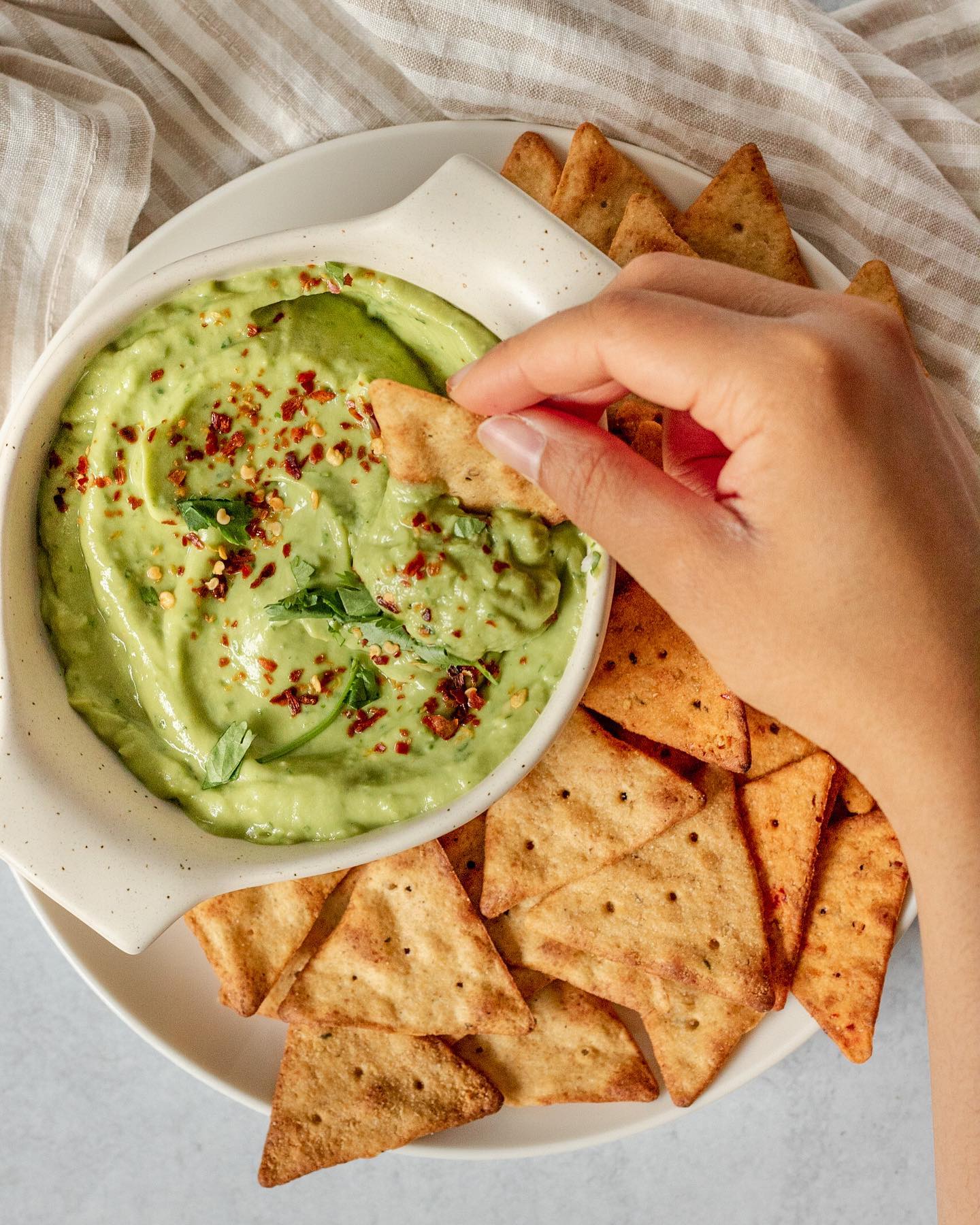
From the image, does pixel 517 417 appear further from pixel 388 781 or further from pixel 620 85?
pixel 620 85

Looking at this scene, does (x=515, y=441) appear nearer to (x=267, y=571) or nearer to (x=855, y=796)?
(x=267, y=571)

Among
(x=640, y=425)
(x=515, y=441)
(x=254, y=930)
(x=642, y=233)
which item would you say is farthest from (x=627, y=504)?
(x=254, y=930)

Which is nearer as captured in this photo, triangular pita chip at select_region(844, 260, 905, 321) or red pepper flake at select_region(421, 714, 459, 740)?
red pepper flake at select_region(421, 714, 459, 740)

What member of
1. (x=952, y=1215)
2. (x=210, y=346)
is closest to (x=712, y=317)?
(x=210, y=346)

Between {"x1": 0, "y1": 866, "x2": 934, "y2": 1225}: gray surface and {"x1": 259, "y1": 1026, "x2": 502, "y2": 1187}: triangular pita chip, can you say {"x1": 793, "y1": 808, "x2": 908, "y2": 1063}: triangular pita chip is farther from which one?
{"x1": 259, "y1": 1026, "x2": 502, "y2": 1187}: triangular pita chip

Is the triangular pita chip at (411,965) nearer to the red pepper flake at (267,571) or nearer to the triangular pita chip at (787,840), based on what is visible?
the triangular pita chip at (787,840)

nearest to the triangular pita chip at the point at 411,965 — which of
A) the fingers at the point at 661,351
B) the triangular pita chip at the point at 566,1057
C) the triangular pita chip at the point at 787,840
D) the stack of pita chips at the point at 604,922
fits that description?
the stack of pita chips at the point at 604,922

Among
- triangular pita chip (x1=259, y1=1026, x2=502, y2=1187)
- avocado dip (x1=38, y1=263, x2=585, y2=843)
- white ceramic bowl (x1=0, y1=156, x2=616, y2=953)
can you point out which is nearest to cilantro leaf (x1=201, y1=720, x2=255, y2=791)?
avocado dip (x1=38, y1=263, x2=585, y2=843)
